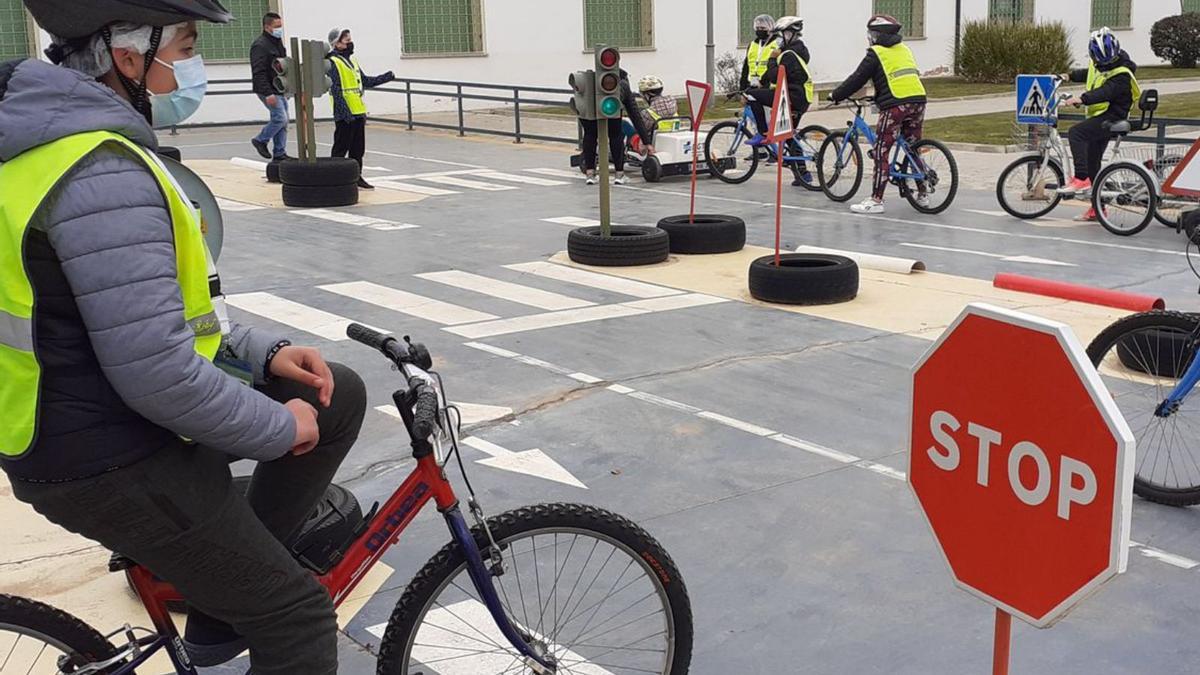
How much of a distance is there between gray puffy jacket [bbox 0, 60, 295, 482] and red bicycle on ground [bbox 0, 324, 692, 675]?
0.42 meters

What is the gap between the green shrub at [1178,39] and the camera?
38906 mm

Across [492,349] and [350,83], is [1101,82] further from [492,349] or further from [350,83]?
[350,83]

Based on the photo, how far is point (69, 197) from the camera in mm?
2414

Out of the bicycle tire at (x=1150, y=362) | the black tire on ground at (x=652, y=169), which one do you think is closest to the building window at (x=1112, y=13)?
the black tire on ground at (x=652, y=169)

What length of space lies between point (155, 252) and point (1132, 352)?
4136 millimetres

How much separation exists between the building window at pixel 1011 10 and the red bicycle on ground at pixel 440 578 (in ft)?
126

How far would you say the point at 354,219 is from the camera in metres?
14.2

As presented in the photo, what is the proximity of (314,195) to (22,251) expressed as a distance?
12.8m

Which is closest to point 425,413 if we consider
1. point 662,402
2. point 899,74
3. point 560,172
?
point 662,402

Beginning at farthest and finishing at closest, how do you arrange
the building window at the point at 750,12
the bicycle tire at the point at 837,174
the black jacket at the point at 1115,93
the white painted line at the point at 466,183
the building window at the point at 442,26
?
the building window at the point at 750,12 < the building window at the point at 442,26 < the white painted line at the point at 466,183 < the bicycle tire at the point at 837,174 < the black jacket at the point at 1115,93

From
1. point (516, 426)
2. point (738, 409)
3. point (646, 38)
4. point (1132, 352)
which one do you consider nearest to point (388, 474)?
point (516, 426)

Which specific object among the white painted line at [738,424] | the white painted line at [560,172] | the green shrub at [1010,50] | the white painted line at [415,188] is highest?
the green shrub at [1010,50]

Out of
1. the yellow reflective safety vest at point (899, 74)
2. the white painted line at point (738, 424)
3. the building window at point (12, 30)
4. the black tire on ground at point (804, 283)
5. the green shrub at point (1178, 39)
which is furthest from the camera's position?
the green shrub at point (1178, 39)

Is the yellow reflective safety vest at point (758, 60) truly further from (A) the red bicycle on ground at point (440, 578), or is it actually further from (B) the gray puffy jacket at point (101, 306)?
(B) the gray puffy jacket at point (101, 306)
